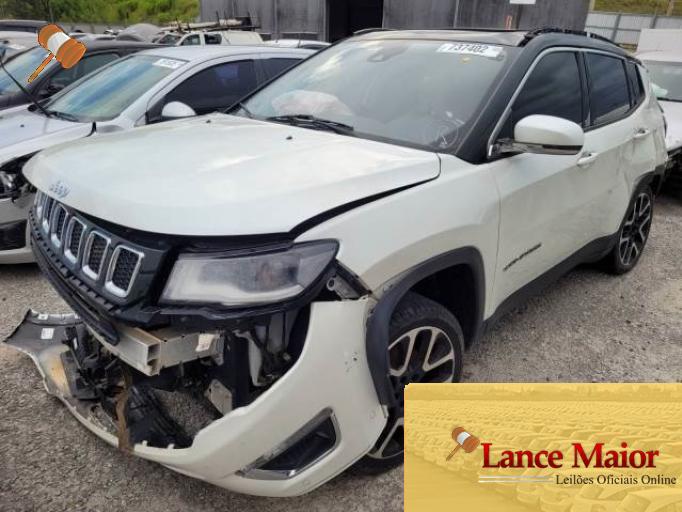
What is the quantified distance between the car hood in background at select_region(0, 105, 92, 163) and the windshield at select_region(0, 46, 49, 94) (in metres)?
1.39

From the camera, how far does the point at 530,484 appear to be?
3.80ft

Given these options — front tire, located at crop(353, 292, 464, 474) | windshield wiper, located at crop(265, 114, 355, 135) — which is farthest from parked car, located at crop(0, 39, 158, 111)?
front tire, located at crop(353, 292, 464, 474)

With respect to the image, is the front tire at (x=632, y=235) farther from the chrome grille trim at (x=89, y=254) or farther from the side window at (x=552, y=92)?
the chrome grille trim at (x=89, y=254)

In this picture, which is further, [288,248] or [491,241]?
[491,241]

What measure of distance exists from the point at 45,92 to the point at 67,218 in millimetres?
4349

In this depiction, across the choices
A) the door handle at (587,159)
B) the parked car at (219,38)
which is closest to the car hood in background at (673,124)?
the door handle at (587,159)

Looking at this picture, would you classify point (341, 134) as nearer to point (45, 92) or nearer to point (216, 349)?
point (216, 349)

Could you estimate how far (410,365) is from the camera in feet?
7.07

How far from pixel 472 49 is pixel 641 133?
5.71 feet

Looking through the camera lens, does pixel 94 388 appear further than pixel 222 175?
Yes

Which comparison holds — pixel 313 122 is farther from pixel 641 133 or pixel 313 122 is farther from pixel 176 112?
pixel 641 133

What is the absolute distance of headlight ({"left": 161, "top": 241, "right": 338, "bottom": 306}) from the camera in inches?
64.4

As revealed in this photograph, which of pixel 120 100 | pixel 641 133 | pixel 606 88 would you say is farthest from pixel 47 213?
pixel 641 133

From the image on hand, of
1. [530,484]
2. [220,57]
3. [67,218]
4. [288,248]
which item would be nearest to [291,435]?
[288,248]
